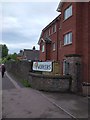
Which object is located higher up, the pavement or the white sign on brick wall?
the white sign on brick wall

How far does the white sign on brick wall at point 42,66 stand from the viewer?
24078 mm

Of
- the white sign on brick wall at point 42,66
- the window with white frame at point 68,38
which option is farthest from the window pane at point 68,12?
the white sign on brick wall at point 42,66

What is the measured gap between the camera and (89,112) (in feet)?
43.1

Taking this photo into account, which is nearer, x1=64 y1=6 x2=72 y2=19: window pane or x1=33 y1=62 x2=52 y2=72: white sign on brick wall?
x1=33 y1=62 x2=52 y2=72: white sign on brick wall

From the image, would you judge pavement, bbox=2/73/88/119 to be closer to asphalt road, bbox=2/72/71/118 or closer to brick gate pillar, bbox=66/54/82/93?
asphalt road, bbox=2/72/71/118

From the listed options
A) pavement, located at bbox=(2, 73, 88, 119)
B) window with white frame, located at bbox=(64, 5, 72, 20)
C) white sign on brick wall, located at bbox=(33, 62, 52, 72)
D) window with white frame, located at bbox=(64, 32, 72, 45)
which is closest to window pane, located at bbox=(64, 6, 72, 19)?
window with white frame, located at bbox=(64, 5, 72, 20)

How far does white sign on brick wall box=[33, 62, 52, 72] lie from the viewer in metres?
24.1

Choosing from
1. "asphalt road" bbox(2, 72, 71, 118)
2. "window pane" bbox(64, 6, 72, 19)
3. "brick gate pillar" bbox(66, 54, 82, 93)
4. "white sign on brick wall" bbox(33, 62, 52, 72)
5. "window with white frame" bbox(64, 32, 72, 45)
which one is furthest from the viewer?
"window pane" bbox(64, 6, 72, 19)

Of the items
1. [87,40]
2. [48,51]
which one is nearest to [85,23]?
[87,40]

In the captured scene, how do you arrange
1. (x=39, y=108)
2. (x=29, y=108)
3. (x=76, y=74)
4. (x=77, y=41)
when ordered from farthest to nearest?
(x=77, y=41), (x=76, y=74), (x=39, y=108), (x=29, y=108)

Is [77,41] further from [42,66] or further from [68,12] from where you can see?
[42,66]

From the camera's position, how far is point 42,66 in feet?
83.0

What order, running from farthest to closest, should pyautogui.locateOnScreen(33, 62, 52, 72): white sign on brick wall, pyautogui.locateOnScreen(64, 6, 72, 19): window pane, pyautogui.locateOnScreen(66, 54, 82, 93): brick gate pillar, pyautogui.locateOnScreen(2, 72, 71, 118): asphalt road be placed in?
pyautogui.locateOnScreen(64, 6, 72, 19): window pane → pyautogui.locateOnScreen(33, 62, 52, 72): white sign on brick wall → pyautogui.locateOnScreen(66, 54, 82, 93): brick gate pillar → pyautogui.locateOnScreen(2, 72, 71, 118): asphalt road

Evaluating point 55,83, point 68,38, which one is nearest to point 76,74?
point 55,83
